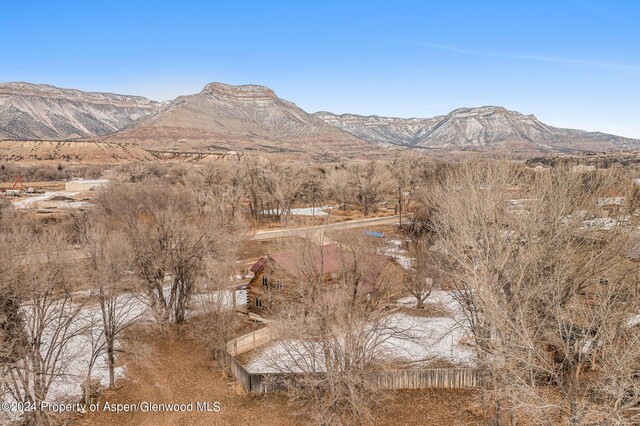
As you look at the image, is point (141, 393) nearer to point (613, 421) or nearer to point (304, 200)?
point (613, 421)

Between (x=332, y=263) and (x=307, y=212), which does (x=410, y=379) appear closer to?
(x=332, y=263)

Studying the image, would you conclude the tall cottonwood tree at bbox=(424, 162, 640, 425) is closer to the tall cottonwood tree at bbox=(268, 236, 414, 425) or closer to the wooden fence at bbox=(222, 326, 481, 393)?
the wooden fence at bbox=(222, 326, 481, 393)

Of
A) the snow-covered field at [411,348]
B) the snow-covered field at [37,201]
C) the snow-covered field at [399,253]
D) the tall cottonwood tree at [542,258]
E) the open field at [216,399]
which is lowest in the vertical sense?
the open field at [216,399]

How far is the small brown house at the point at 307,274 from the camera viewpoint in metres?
26.0

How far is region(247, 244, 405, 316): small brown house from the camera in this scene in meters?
26.0

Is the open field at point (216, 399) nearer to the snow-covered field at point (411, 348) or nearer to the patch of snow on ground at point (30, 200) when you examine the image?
the snow-covered field at point (411, 348)

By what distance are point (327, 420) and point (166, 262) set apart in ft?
53.9

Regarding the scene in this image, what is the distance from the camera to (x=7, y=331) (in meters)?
17.4

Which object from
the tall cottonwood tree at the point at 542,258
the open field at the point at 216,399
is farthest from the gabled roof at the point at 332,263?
the open field at the point at 216,399

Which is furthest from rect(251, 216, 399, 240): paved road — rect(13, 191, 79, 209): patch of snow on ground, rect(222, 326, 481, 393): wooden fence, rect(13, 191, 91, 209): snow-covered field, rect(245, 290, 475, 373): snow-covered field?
rect(13, 191, 79, 209): patch of snow on ground

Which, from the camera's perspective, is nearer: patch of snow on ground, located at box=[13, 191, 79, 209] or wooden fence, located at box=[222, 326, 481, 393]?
wooden fence, located at box=[222, 326, 481, 393]

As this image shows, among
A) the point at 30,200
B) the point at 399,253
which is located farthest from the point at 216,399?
the point at 30,200

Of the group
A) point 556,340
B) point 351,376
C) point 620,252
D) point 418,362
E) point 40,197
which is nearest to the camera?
point 556,340

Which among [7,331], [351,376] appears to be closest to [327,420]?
[351,376]
